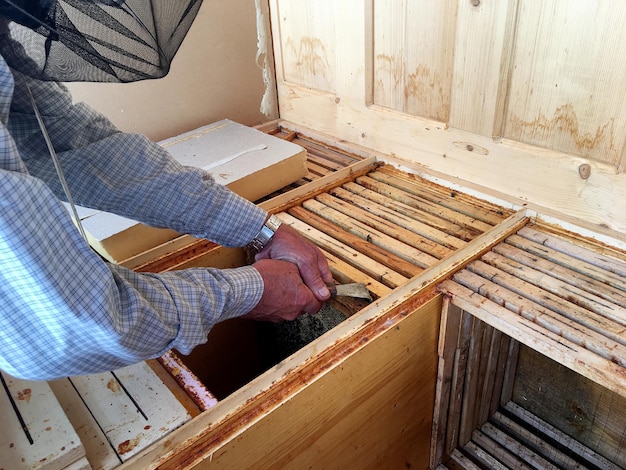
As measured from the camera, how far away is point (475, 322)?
1.12m

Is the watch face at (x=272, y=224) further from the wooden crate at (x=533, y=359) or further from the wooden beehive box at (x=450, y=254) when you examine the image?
the wooden crate at (x=533, y=359)

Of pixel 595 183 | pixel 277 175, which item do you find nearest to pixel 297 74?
pixel 277 175

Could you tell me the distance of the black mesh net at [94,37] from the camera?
2.14 ft

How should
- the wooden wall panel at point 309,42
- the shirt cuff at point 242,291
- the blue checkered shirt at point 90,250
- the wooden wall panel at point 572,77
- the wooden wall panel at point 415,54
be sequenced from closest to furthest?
1. the blue checkered shirt at point 90,250
2. the shirt cuff at point 242,291
3. the wooden wall panel at point 572,77
4. the wooden wall panel at point 415,54
5. the wooden wall panel at point 309,42

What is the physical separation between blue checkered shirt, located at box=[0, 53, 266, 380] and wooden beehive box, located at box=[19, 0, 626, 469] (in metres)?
0.16

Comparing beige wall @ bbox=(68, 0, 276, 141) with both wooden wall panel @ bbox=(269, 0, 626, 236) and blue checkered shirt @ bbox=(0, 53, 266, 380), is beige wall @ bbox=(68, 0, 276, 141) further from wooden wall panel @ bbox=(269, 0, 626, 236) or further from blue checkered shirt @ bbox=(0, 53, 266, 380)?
blue checkered shirt @ bbox=(0, 53, 266, 380)

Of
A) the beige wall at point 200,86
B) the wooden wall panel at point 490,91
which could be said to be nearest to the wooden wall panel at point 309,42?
the wooden wall panel at point 490,91

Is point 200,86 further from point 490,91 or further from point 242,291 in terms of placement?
Answer: point 242,291

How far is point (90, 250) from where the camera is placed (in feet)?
2.19

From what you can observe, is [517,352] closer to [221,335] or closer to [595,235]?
[595,235]

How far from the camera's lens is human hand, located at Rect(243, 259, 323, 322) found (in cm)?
94

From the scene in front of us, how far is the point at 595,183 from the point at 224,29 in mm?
1291

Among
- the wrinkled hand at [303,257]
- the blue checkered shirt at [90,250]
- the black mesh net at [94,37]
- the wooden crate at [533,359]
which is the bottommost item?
the wooden crate at [533,359]

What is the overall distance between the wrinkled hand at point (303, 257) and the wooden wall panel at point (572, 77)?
23.4 inches
